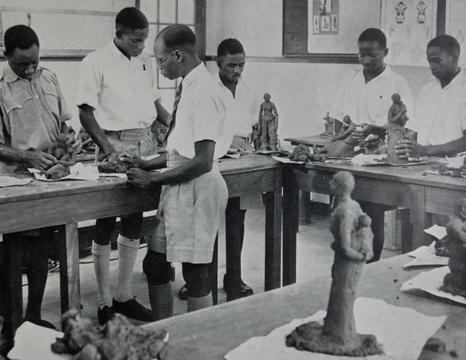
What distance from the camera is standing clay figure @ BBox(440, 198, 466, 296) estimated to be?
1905 mm

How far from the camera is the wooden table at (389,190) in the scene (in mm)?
3664

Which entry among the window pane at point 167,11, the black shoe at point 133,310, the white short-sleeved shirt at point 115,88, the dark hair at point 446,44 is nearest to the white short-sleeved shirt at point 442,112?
the dark hair at point 446,44

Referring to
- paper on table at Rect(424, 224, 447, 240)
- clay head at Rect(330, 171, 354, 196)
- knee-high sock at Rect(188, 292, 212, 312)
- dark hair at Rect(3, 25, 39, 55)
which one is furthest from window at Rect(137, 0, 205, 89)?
clay head at Rect(330, 171, 354, 196)

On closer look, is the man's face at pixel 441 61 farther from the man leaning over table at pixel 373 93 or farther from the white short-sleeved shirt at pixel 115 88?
the white short-sleeved shirt at pixel 115 88

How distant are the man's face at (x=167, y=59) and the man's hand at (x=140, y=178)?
54cm

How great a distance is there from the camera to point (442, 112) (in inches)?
179

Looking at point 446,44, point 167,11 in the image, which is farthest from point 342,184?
point 167,11

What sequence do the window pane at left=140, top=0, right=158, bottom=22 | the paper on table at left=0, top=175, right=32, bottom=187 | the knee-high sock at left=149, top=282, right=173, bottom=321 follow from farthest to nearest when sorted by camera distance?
the window pane at left=140, top=0, right=158, bottom=22, the knee-high sock at left=149, top=282, right=173, bottom=321, the paper on table at left=0, top=175, right=32, bottom=187

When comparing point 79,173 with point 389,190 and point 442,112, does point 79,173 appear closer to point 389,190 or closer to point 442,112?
point 389,190

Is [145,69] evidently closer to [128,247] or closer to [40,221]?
[128,247]

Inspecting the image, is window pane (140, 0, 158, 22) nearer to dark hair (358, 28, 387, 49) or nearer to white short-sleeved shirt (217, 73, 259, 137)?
white short-sleeved shirt (217, 73, 259, 137)

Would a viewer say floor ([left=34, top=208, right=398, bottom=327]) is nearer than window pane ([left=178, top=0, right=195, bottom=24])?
Yes

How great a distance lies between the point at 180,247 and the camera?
128 inches

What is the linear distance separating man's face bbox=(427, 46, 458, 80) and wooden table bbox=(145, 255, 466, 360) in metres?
2.54
